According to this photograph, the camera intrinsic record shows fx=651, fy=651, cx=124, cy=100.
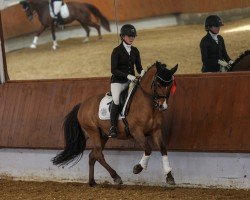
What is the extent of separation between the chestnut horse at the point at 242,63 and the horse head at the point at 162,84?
1.24 meters

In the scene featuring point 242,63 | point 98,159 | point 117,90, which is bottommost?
point 98,159

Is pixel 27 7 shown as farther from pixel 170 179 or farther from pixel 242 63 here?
pixel 170 179

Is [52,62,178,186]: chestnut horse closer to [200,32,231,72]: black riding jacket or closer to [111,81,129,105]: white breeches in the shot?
[111,81,129,105]: white breeches

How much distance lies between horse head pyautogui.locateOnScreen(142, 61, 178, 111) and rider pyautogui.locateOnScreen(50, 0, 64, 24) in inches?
102

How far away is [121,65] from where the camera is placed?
24.3 ft

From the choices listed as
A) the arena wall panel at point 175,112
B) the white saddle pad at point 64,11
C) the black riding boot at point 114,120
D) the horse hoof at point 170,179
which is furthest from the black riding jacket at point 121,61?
the white saddle pad at point 64,11

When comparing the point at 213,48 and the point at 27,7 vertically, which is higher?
the point at 27,7

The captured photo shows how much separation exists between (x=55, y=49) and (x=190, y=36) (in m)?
2.07

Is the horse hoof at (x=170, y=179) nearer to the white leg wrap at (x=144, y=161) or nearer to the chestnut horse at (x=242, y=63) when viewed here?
the white leg wrap at (x=144, y=161)

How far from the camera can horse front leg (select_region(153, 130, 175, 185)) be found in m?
7.02

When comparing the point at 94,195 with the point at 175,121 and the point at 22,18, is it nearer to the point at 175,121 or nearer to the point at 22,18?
the point at 175,121

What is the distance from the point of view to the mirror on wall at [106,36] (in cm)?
792

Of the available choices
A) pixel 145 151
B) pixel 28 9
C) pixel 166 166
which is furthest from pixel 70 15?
pixel 166 166

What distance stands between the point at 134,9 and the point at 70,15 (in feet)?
3.40
